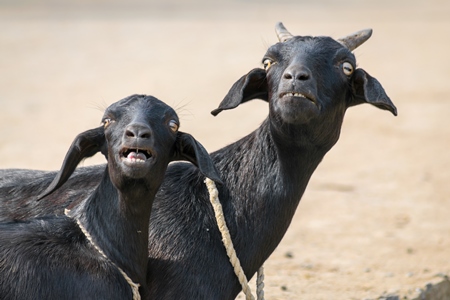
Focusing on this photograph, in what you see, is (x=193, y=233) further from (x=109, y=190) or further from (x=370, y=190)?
(x=370, y=190)

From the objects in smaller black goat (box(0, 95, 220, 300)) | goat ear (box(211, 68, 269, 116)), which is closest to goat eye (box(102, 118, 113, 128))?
smaller black goat (box(0, 95, 220, 300))

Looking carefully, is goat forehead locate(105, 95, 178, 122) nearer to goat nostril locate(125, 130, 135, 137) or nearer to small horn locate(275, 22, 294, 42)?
goat nostril locate(125, 130, 135, 137)

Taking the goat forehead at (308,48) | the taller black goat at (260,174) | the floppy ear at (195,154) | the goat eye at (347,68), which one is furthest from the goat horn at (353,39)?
the floppy ear at (195,154)

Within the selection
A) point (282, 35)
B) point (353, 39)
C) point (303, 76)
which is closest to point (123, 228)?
point (303, 76)

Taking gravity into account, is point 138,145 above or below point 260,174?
above

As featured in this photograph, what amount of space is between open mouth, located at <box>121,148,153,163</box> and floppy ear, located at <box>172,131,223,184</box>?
1.26ft

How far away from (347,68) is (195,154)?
128 cm

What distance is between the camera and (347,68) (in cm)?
715

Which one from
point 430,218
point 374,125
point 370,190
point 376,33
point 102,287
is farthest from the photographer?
point 376,33

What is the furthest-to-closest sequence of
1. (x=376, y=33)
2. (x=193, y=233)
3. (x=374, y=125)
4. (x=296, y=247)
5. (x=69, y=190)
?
1. (x=376, y=33)
2. (x=374, y=125)
3. (x=296, y=247)
4. (x=69, y=190)
5. (x=193, y=233)

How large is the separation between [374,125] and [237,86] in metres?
11.6

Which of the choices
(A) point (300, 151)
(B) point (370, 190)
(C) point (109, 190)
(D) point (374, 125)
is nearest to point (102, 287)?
(C) point (109, 190)

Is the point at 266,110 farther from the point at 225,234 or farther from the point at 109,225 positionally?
the point at 109,225

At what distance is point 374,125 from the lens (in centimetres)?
1866
